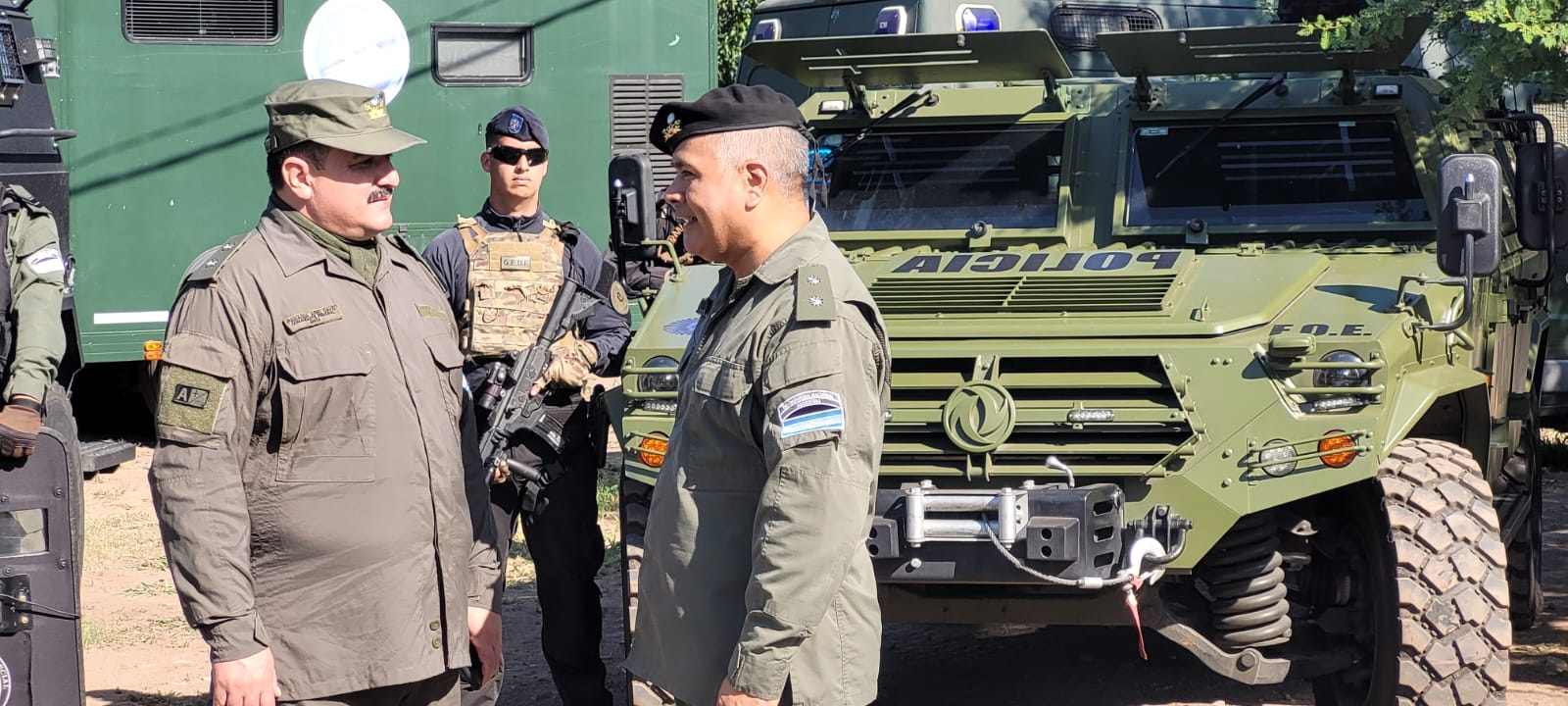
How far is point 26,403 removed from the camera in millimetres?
4852

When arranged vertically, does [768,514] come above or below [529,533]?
above

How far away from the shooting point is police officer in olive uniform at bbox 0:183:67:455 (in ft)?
16.5

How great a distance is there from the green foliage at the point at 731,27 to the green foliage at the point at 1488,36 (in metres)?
11.3

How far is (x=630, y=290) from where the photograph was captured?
580cm

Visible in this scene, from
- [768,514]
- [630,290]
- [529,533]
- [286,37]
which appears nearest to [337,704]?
[768,514]

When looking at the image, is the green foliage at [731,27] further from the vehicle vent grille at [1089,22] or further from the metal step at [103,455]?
the metal step at [103,455]

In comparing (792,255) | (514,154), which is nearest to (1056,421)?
(514,154)

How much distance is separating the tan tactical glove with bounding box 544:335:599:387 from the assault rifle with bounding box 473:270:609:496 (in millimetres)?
33

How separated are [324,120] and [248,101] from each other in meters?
7.49

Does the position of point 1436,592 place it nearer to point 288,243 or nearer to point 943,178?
point 943,178

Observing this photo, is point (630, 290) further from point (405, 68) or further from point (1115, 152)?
point (405, 68)

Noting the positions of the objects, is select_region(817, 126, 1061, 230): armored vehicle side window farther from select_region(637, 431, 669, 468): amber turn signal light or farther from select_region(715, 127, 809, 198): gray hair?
select_region(715, 127, 809, 198): gray hair

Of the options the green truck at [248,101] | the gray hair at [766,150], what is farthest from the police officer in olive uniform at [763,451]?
the green truck at [248,101]

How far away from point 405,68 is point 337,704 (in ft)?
25.4
